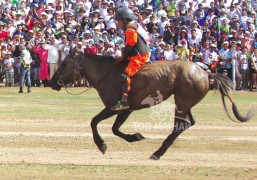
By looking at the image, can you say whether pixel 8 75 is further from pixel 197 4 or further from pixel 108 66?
pixel 108 66

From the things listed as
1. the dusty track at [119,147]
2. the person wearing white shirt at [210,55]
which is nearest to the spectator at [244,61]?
the person wearing white shirt at [210,55]

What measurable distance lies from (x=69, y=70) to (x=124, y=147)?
1931 millimetres

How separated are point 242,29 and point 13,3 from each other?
9.36 m

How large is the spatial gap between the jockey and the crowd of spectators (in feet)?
46.8

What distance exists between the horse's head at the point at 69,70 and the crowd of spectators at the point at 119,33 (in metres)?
13.8

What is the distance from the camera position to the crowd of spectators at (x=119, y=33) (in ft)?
94.2

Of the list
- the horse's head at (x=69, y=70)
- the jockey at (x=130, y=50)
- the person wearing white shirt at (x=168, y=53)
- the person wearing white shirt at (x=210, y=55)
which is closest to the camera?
the jockey at (x=130, y=50)

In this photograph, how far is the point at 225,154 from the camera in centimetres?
1391

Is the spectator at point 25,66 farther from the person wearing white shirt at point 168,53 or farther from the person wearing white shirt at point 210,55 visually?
the person wearing white shirt at point 210,55

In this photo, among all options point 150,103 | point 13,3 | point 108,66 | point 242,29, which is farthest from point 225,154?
point 13,3

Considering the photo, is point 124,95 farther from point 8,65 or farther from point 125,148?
point 8,65

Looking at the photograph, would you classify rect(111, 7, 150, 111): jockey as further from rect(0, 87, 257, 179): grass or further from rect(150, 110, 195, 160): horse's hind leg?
rect(0, 87, 257, 179): grass

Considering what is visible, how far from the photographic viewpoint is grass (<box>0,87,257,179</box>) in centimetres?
1190

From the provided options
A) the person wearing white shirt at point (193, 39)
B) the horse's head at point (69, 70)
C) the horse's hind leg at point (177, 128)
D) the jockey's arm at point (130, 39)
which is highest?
the jockey's arm at point (130, 39)
